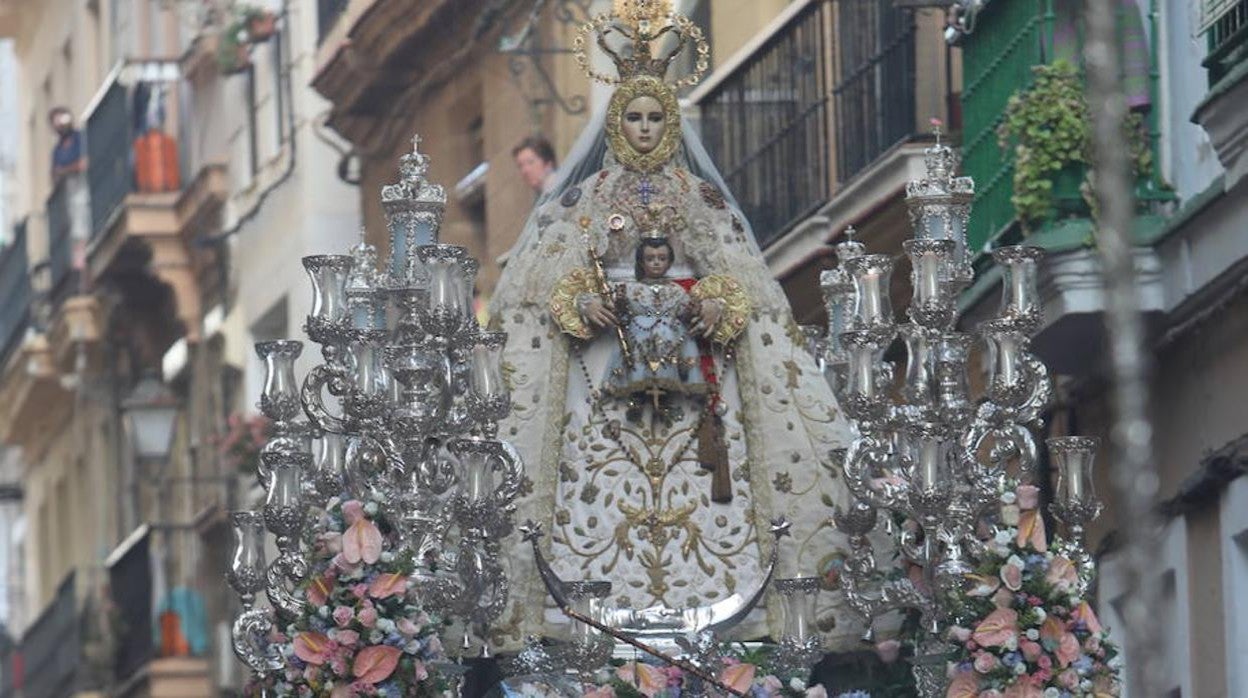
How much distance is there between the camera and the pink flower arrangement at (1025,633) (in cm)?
1354

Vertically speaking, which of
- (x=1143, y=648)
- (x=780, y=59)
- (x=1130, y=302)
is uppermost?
(x=780, y=59)

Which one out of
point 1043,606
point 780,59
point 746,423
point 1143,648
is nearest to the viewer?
point 1143,648

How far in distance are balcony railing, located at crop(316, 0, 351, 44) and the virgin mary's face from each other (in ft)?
43.8

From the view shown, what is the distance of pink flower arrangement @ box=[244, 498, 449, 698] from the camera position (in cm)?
1375

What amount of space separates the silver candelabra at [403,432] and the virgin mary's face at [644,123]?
0.72 meters

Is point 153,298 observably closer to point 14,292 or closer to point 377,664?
point 14,292

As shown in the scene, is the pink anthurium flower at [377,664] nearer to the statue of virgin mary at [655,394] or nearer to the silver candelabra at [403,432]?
the silver candelabra at [403,432]

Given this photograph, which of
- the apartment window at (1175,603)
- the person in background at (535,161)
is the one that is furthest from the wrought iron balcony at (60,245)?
the apartment window at (1175,603)

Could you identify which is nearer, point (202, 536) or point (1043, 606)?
point (1043, 606)

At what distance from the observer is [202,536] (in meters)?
32.5

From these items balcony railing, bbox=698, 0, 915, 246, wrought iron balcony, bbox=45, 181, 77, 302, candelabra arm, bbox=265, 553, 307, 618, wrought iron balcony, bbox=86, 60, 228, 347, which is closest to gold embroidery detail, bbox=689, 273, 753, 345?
candelabra arm, bbox=265, 553, 307, 618

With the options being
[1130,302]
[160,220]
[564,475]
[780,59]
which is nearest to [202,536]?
[160,220]

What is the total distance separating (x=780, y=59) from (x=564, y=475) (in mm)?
6853

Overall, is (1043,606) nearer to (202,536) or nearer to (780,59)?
(780,59)
